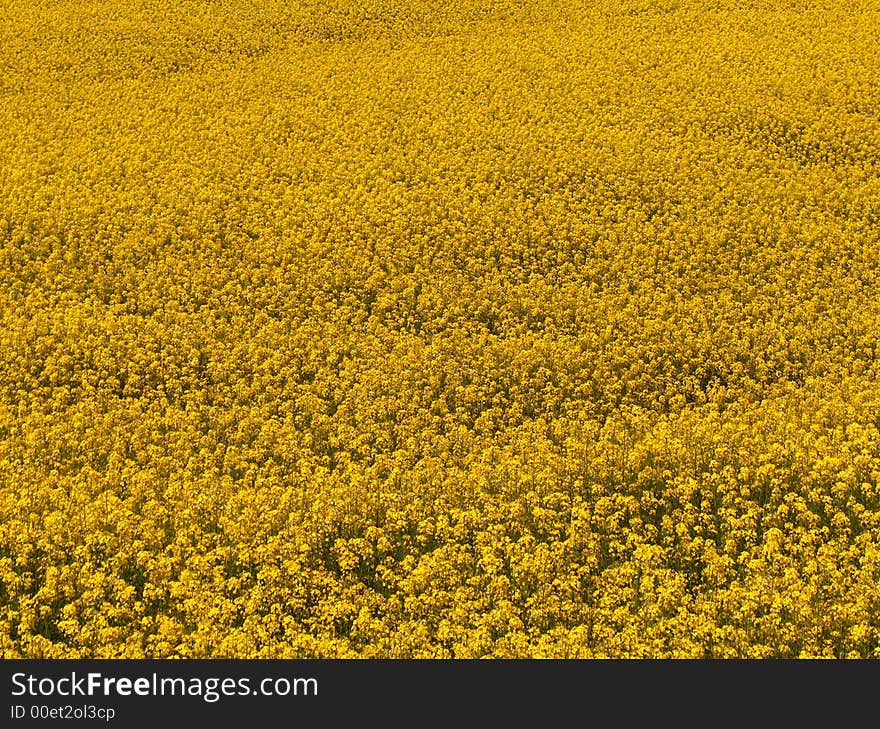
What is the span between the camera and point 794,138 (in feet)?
64.9

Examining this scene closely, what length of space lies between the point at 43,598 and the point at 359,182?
1234cm

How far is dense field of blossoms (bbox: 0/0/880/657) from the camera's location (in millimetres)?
8039

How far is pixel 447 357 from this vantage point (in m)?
12.5

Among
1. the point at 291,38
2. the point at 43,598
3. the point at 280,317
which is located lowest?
the point at 43,598

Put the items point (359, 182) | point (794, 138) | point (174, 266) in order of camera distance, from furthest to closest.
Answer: point (794, 138), point (359, 182), point (174, 266)

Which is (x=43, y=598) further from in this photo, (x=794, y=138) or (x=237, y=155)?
(x=794, y=138)

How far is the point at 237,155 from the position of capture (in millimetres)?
19906

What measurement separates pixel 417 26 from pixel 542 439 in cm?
2223

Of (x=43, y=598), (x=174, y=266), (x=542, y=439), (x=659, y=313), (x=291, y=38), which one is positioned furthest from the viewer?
(x=291, y=38)

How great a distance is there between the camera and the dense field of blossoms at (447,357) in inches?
316

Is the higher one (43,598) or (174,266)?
(174,266)

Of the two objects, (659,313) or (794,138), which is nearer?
(659,313)

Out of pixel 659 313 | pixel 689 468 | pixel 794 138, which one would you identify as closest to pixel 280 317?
pixel 659 313

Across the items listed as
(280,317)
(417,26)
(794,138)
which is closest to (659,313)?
(280,317)
